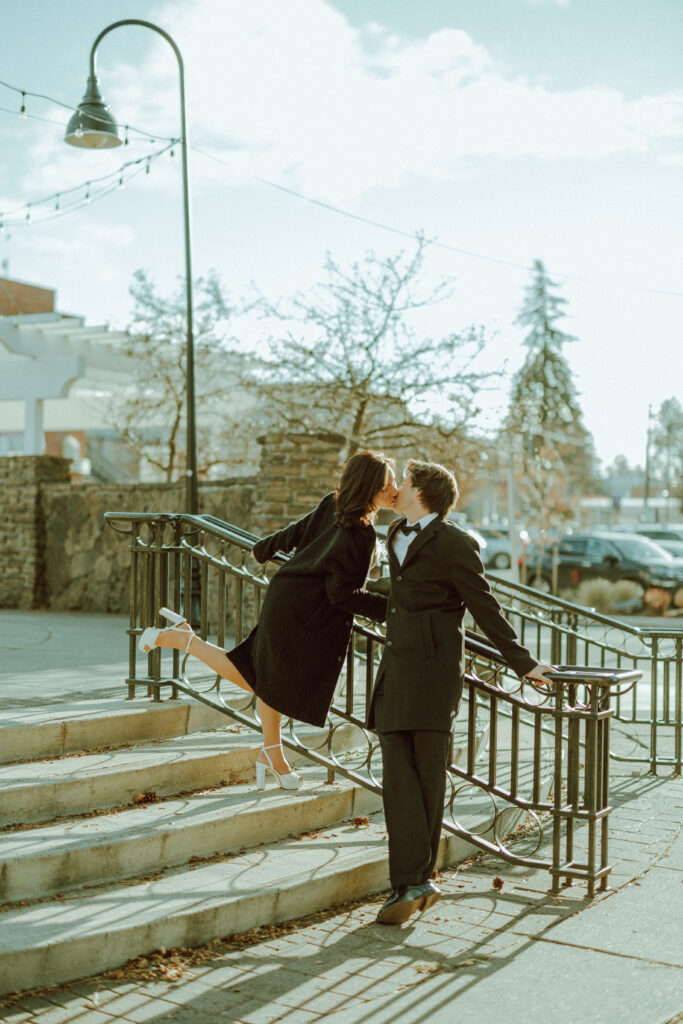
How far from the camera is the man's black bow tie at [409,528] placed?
4.43m

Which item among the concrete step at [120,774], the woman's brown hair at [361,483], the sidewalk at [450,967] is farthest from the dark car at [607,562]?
the woman's brown hair at [361,483]

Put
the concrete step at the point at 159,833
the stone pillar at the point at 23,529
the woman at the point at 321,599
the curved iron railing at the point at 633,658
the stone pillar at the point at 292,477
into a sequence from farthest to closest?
1. the stone pillar at the point at 23,529
2. the stone pillar at the point at 292,477
3. the curved iron railing at the point at 633,658
4. the woman at the point at 321,599
5. the concrete step at the point at 159,833

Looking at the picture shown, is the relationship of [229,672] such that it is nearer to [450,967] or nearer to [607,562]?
[450,967]

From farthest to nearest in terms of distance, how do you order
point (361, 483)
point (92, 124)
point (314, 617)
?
point (92, 124) < point (314, 617) < point (361, 483)

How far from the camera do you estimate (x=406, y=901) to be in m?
4.23

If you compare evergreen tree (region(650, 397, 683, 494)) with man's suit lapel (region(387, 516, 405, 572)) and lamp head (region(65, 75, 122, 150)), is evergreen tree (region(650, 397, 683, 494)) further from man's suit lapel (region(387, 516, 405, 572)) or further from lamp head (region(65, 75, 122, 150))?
man's suit lapel (region(387, 516, 405, 572))

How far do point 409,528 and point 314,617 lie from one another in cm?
65

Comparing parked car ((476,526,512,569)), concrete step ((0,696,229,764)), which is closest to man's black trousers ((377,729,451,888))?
concrete step ((0,696,229,764))

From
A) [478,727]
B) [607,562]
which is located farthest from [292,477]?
[607,562]

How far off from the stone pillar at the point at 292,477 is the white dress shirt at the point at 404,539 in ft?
19.2

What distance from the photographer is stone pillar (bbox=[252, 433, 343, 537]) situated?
10367 millimetres

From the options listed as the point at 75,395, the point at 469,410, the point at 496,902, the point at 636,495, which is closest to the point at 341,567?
the point at 496,902

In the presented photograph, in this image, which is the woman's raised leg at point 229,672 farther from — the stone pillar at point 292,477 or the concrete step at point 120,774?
the stone pillar at point 292,477

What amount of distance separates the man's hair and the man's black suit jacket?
8 cm
